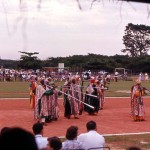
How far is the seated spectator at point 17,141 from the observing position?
2389 mm

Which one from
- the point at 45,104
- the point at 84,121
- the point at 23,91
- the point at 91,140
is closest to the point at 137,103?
the point at 84,121

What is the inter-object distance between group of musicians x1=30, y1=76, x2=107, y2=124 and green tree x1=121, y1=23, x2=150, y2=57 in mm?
42210

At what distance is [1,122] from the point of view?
15242 mm

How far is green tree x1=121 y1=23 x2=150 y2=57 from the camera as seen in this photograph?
6156 cm

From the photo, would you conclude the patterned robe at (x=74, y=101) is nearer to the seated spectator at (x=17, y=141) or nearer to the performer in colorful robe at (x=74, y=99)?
the performer in colorful robe at (x=74, y=99)

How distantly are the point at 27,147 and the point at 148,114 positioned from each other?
16541mm

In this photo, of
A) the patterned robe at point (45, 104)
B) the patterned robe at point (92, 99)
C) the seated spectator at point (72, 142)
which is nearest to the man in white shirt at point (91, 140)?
the seated spectator at point (72, 142)

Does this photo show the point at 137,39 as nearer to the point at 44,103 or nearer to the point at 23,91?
the point at 23,91

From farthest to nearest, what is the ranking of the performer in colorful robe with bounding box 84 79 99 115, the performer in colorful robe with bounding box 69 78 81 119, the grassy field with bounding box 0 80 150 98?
the grassy field with bounding box 0 80 150 98 → the performer in colorful robe with bounding box 84 79 99 115 → the performer in colorful robe with bounding box 69 78 81 119

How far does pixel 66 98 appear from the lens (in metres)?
16.9

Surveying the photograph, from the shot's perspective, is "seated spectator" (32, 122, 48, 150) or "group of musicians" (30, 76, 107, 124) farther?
"group of musicians" (30, 76, 107, 124)

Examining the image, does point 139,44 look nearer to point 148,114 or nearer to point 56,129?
point 148,114

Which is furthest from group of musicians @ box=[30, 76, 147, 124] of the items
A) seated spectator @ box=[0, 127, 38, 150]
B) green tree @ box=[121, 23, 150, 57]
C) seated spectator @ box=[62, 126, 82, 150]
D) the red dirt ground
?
green tree @ box=[121, 23, 150, 57]

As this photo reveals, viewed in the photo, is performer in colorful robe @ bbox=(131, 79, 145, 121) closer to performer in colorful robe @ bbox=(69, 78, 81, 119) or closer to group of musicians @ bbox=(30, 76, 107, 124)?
group of musicians @ bbox=(30, 76, 107, 124)
